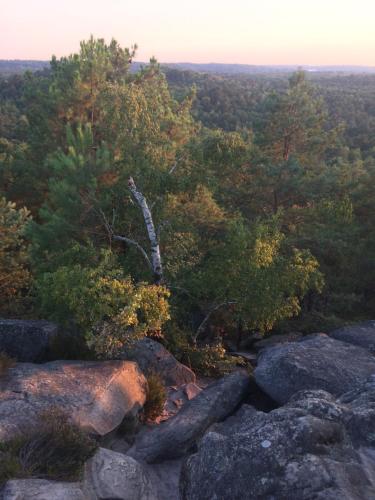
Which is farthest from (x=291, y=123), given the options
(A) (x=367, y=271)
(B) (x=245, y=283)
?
(B) (x=245, y=283)

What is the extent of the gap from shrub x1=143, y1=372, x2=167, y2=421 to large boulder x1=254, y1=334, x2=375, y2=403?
8.74ft

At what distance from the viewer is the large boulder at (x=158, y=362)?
44.4 ft

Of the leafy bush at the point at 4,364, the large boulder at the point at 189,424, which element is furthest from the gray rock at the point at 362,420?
the leafy bush at the point at 4,364

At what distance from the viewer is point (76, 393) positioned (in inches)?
420

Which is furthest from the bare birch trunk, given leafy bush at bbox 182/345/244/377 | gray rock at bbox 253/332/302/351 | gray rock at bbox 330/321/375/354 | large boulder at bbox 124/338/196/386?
gray rock at bbox 330/321/375/354

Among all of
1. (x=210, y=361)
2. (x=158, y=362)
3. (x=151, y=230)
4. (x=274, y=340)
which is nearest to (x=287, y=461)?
(x=158, y=362)

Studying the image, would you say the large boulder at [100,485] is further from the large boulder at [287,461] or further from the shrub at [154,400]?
the shrub at [154,400]

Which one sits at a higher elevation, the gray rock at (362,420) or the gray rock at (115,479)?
the gray rock at (362,420)

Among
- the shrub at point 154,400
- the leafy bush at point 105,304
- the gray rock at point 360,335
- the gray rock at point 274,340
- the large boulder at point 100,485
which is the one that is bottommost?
the gray rock at point 274,340

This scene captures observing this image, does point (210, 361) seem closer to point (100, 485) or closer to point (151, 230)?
point (151, 230)

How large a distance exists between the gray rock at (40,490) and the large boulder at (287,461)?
1.94 meters

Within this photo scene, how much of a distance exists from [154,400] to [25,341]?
4.21m

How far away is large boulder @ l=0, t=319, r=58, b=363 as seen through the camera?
13125 millimetres

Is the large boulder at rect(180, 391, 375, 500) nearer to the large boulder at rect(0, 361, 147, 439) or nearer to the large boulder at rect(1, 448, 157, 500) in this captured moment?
the large boulder at rect(1, 448, 157, 500)
